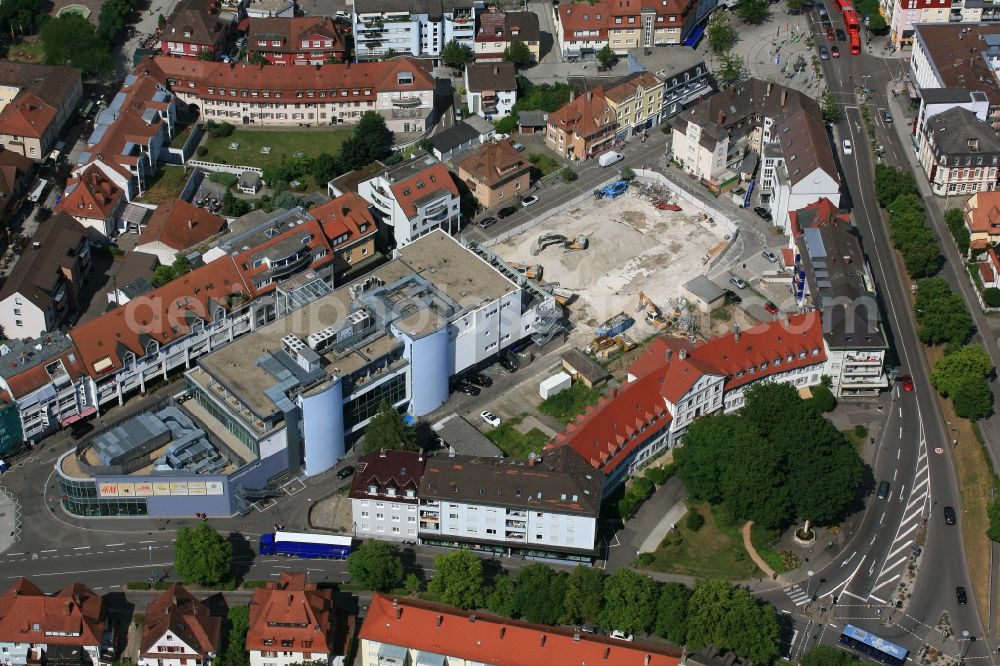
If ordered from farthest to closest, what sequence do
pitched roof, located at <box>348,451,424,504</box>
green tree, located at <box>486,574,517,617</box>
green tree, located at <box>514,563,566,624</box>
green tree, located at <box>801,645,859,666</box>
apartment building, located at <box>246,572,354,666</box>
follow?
pitched roof, located at <box>348,451,424,504</box>, green tree, located at <box>486,574,517,617</box>, green tree, located at <box>514,563,566,624</box>, apartment building, located at <box>246,572,354,666</box>, green tree, located at <box>801,645,859,666</box>

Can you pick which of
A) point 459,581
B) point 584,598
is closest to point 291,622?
point 459,581

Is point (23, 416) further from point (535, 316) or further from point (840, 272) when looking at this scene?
point (840, 272)

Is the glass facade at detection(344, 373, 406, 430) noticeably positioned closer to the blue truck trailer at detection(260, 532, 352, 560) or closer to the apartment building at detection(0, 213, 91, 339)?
the blue truck trailer at detection(260, 532, 352, 560)

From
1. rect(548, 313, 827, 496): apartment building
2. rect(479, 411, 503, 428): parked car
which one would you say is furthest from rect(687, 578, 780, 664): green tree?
rect(479, 411, 503, 428): parked car

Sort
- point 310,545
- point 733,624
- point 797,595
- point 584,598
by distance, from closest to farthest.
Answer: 1. point 733,624
2. point 584,598
3. point 797,595
4. point 310,545

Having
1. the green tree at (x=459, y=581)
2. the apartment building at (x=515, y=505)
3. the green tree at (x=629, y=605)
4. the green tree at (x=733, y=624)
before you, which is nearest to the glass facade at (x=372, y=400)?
the apartment building at (x=515, y=505)

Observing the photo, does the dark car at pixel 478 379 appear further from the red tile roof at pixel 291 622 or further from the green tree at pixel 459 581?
the red tile roof at pixel 291 622

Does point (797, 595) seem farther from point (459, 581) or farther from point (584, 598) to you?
point (459, 581)

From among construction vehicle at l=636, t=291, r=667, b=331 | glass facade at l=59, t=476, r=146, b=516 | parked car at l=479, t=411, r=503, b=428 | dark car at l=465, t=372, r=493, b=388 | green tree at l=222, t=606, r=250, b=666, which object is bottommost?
green tree at l=222, t=606, r=250, b=666

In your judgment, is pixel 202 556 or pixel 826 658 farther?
pixel 202 556
